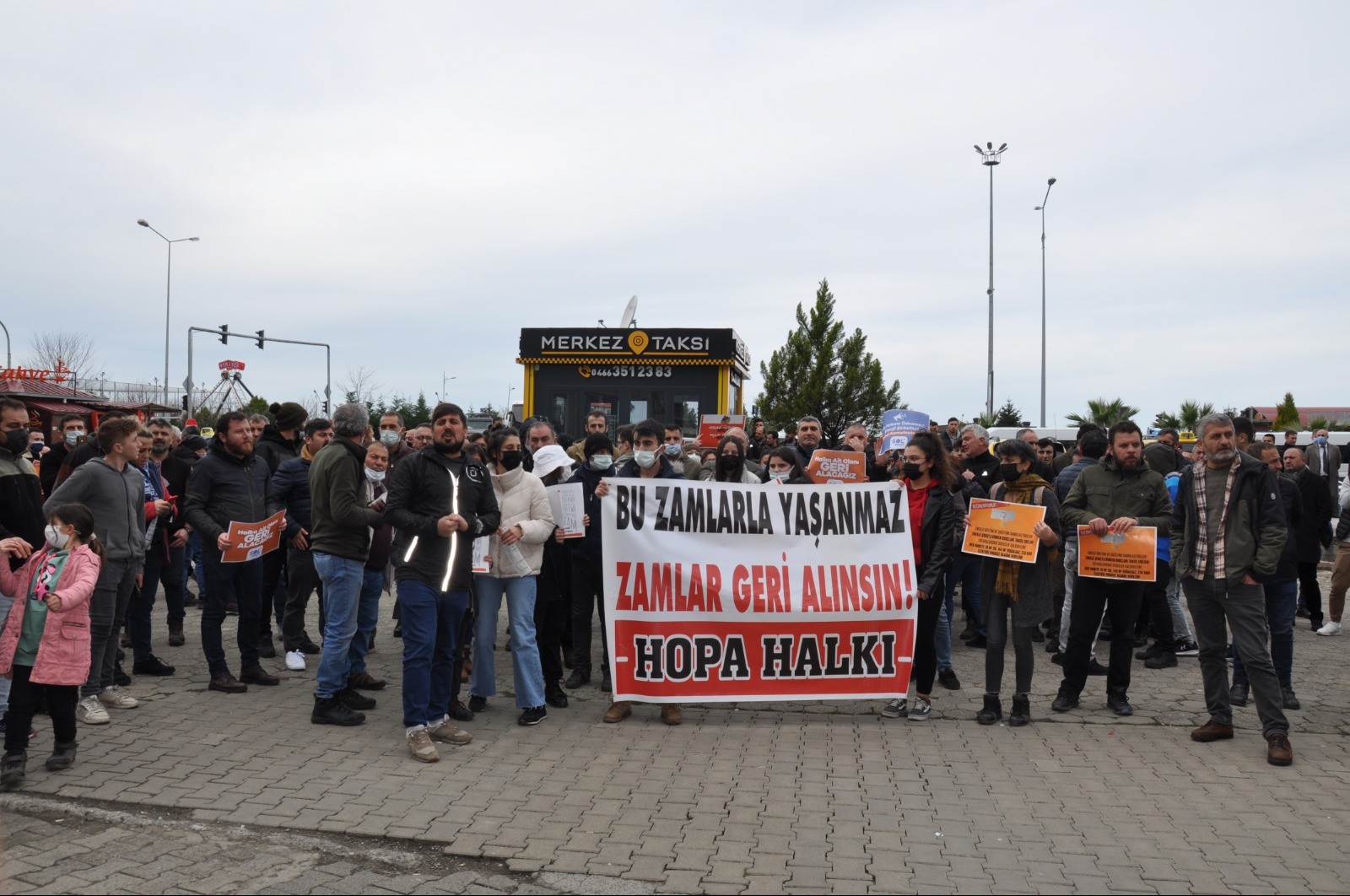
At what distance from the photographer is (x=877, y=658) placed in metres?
7.27

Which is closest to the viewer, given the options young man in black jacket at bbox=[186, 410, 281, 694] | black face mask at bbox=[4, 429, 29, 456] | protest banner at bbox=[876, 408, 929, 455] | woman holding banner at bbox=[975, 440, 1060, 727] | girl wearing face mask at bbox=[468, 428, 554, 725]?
black face mask at bbox=[4, 429, 29, 456]

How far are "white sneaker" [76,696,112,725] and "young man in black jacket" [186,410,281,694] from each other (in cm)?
94

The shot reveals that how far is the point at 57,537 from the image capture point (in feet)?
18.9

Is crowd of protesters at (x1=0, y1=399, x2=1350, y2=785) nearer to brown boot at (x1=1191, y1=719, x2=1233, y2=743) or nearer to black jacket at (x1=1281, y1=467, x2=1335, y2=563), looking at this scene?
brown boot at (x1=1191, y1=719, x2=1233, y2=743)

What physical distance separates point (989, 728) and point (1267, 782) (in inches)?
66.6

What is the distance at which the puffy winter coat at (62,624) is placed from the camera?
5609mm

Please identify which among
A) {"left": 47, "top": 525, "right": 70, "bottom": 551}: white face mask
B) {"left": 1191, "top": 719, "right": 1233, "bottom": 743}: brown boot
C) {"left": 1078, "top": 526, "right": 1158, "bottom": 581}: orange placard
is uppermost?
{"left": 47, "top": 525, "right": 70, "bottom": 551}: white face mask

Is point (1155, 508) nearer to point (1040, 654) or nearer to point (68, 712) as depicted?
point (1040, 654)

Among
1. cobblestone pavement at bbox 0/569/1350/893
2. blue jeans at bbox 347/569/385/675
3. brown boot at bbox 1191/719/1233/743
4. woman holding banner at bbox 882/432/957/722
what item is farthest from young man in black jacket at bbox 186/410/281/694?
A: brown boot at bbox 1191/719/1233/743

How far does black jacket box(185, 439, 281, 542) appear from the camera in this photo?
7.82 metres

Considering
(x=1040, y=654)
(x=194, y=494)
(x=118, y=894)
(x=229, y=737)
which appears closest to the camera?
(x=118, y=894)

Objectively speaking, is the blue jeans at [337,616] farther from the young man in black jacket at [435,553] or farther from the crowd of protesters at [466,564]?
the young man in black jacket at [435,553]

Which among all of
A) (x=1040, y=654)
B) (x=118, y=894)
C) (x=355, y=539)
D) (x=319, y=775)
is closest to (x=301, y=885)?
(x=118, y=894)

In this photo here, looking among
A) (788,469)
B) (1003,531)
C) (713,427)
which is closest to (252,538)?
(788,469)
